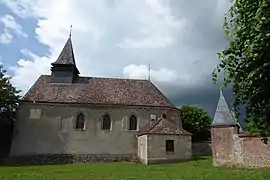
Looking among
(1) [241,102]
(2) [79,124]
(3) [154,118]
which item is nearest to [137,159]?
(3) [154,118]

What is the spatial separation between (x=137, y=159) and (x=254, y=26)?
26.9 m

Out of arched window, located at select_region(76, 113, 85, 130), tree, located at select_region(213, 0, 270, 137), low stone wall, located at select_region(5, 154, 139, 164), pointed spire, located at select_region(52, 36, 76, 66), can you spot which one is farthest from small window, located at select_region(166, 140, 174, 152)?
tree, located at select_region(213, 0, 270, 137)

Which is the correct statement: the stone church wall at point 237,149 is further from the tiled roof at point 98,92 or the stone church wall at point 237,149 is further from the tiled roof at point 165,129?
the tiled roof at point 98,92

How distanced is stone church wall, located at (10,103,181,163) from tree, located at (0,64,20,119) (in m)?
1.25

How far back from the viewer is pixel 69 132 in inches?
1258

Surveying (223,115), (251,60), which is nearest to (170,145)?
(223,115)

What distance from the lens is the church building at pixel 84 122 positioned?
102 ft

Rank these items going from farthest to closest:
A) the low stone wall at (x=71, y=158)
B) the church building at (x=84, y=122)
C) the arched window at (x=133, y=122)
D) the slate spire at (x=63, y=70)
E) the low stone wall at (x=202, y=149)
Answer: the low stone wall at (x=202, y=149) < the slate spire at (x=63, y=70) < the arched window at (x=133, y=122) < the church building at (x=84, y=122) < the low stone wall at (x=71, y=158)

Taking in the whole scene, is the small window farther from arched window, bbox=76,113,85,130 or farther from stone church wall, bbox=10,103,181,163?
arched window, bbox=76,113,85,130

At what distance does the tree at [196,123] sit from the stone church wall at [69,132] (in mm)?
19084

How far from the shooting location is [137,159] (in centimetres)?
3159

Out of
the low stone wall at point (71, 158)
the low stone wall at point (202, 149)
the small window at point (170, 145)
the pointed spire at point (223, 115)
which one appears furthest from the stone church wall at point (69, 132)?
the pointed spire at point (223, 115)

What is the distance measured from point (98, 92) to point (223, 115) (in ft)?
52.3

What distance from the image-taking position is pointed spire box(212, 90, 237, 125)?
22.9 meters
